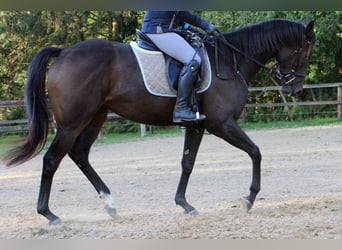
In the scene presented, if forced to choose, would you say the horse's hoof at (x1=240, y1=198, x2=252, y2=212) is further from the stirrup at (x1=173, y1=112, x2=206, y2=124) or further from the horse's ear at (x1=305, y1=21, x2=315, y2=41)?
the horse's ear at (x1=305, y1=21, x2=315, y2=41)

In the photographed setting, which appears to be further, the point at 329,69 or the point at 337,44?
the point at 329,69

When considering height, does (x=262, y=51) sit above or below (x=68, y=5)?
below

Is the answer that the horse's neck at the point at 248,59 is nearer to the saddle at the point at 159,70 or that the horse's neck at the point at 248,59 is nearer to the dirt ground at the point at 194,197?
the saddle at the point at 159,70

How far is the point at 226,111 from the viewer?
4750mm

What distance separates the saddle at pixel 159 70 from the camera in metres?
4.71

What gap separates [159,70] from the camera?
15.6ft

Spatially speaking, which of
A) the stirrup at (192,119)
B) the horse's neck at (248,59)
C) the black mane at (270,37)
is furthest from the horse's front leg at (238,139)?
the black mane at (270,37)

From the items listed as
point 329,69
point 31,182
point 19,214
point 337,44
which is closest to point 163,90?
point 19,214

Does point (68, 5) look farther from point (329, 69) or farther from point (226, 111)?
point (329, 69)

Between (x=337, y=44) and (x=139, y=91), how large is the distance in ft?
48.5

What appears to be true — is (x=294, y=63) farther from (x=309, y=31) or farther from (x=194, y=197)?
(x=194, y=197)

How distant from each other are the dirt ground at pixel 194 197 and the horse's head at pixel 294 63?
1.35m

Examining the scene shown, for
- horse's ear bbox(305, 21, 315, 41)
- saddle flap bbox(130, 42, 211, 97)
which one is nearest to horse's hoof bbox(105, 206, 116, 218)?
saddle flap bbox(130, 42, 211, 97)

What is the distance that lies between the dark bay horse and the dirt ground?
33cm
